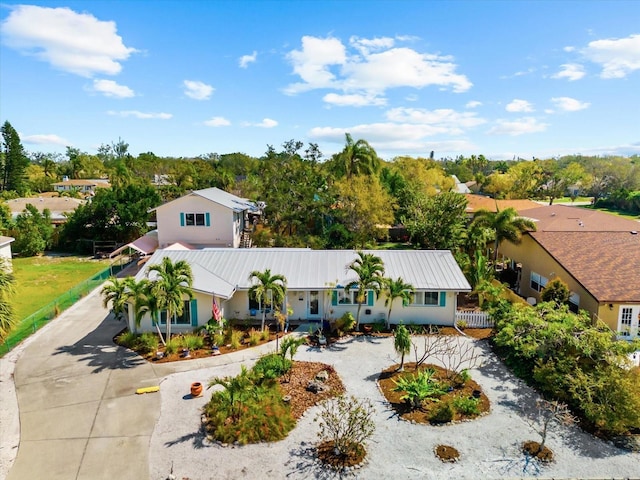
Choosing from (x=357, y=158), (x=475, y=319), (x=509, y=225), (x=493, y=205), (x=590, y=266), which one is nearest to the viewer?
(x=475, y=319)

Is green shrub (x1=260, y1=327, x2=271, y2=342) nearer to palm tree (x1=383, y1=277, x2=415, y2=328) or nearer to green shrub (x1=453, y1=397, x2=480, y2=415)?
palm tree (x1=383, y1=277, x2=415, y2=328)

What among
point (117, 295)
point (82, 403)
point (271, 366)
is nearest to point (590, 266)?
point (271, 366)

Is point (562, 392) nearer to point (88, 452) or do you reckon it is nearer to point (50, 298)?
point (88, 452)

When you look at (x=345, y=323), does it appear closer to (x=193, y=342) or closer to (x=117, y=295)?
(x=193, y=342)

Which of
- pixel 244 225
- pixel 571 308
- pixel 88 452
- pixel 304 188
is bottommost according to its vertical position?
pixel 88 452

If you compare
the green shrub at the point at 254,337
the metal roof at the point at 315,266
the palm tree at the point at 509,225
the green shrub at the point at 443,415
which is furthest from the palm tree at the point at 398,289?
the palm tree at the point at 509,225

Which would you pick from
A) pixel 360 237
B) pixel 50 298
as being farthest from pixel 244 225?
pixel 50 298
